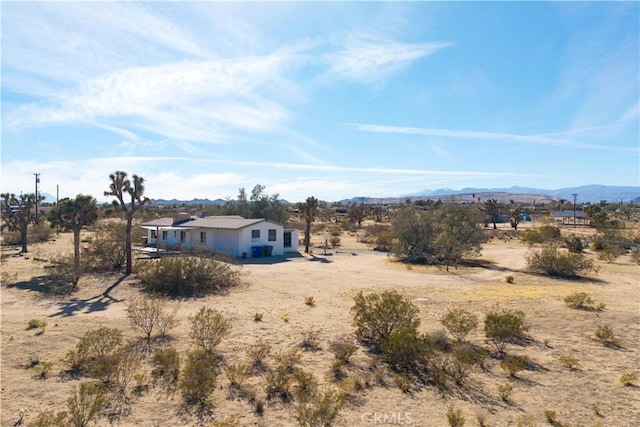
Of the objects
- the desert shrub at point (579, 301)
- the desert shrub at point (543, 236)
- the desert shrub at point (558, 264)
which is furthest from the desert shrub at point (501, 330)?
the desert shrub at point (543, 236)

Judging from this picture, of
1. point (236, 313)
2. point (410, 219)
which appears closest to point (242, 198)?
point (410, 219)

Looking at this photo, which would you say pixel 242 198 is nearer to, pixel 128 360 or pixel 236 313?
pixel 236 313

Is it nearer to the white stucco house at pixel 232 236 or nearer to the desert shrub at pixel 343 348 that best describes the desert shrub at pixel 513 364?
the desert shrub at pixel 343 348

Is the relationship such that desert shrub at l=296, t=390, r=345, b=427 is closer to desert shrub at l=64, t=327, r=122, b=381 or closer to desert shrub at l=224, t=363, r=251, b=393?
desert shrub at l=224, t=363, r=251, b=393

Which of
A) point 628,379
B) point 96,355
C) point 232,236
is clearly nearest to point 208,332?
point 96,355

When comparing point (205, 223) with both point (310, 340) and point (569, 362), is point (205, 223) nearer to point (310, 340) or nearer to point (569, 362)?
point (310, 340)
